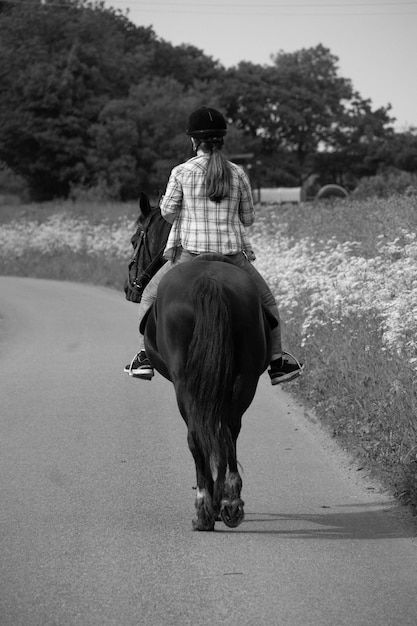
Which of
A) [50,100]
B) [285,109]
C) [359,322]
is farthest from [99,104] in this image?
[359,322]

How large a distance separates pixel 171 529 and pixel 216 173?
2237 millimetres

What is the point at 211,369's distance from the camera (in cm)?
667

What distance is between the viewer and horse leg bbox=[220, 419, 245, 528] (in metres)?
6.65

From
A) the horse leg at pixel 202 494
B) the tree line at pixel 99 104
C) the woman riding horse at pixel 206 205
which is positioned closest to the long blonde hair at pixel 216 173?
the woman riding horse at pixel 206 205

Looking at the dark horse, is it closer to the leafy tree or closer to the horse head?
the horse head

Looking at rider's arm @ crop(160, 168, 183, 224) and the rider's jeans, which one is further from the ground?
rider's arm @ crop(160, 168, 183, 224)

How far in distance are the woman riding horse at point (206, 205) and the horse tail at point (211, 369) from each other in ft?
2.42

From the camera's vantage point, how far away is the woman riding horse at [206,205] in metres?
7.45

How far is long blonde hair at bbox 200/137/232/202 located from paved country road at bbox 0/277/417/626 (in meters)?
1.97

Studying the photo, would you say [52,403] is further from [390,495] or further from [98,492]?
[390,495]

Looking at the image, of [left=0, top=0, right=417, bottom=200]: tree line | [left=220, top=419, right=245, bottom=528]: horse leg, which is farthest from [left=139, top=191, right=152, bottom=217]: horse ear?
[left=0, top=0, right=417, bottom=200]: tree line

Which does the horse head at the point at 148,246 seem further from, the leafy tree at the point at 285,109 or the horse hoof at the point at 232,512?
the leafy tree at the point at 285,109

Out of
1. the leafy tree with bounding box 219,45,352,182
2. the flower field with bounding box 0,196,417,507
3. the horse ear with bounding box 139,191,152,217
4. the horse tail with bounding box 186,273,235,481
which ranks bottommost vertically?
the leafy tree with bounding box 219,45,352,182

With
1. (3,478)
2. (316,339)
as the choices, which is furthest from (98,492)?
(316,339)
